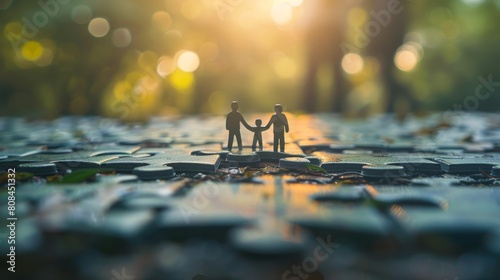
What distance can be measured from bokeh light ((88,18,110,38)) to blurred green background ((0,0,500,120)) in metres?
0.04

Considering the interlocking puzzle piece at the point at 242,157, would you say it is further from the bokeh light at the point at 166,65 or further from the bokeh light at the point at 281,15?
the bokeh light at the point at 166,65

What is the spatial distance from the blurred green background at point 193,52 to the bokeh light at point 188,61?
7cm

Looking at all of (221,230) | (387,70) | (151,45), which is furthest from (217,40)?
(221,230)

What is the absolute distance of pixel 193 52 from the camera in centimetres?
2327

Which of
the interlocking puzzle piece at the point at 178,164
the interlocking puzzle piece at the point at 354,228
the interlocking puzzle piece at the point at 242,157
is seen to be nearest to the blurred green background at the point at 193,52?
the interlocking puzzle piece at the point at 242,157

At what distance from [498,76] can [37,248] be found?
3484cm

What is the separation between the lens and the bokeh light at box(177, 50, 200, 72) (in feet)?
73.8

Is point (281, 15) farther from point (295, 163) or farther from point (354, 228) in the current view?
point (354, 228)

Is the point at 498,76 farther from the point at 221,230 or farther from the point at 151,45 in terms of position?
the point at 221,230

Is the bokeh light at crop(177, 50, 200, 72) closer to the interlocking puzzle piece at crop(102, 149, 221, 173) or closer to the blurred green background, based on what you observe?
the blurred green background

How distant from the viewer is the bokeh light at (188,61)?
22.5 metres

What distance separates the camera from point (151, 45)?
19.3m

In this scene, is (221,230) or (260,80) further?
A: (260,80)

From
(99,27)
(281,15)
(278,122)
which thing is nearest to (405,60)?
(281,15)
